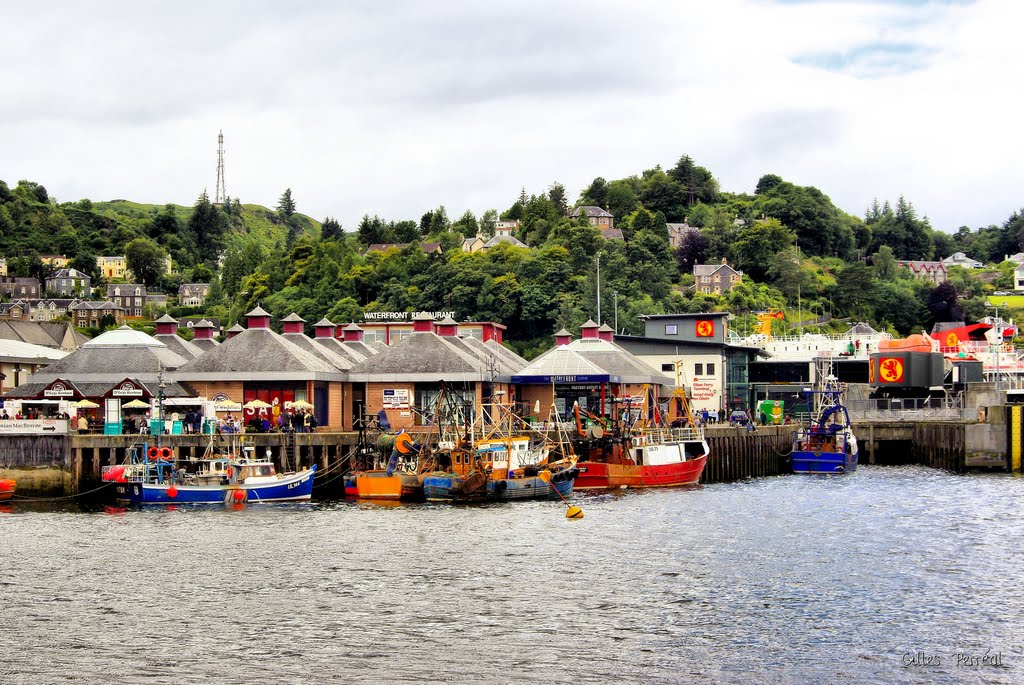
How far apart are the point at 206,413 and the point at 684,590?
39.5m

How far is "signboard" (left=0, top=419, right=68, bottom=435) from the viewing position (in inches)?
2785

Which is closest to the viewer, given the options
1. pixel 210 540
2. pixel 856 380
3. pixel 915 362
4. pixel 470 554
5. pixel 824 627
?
pixel 824 627

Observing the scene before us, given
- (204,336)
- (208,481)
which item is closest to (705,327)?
(204,336)

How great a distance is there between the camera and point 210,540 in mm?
54156

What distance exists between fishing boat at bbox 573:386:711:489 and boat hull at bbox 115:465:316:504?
17.5 m

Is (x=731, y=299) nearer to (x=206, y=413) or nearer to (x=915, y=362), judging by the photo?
(x=915, y=362)

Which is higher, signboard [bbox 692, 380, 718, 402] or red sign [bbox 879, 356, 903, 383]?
red sign [bbox 879, 356, 903, 383]

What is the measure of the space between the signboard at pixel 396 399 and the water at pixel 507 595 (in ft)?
51.7

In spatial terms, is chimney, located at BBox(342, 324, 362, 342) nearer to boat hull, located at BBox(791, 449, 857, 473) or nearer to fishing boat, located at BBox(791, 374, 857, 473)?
fishing boat, located at BBox(791, 374, 857, 473)

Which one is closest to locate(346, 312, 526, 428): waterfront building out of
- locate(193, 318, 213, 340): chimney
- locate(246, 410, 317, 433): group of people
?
locate(246, 410, 317, 433): group of people

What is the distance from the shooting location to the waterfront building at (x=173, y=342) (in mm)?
89938

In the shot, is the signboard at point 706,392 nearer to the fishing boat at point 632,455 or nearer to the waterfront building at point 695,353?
the waterfront building at point 695,353

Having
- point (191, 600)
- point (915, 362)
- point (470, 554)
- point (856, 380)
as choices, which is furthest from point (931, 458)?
point (191, 600)

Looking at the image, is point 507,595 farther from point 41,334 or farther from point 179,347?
point 41,334
